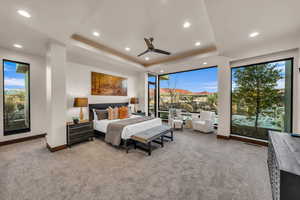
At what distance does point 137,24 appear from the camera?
9.45 ft

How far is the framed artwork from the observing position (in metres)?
4.77

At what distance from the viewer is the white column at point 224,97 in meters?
4.15

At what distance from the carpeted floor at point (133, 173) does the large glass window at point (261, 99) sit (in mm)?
845

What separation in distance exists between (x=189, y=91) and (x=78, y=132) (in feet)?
17.2

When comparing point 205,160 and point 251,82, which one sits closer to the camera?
point 205,160

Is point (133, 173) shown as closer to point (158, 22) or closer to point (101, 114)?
point (101, 114)

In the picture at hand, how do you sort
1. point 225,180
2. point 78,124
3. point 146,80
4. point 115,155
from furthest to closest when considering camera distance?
1. point 146,80
2. point 78,124
3. point 115,155
4. point 225,180

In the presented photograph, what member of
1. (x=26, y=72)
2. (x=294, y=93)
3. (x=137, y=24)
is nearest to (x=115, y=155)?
(x=137, y=24)

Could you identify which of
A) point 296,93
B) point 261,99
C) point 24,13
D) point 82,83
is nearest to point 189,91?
point 261,99

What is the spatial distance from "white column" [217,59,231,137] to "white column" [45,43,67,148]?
16.4 feet

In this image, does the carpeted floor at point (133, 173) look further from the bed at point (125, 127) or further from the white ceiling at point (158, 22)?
the white ceiling at point (158, 22)

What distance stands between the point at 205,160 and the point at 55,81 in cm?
417

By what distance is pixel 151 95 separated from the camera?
282 inches

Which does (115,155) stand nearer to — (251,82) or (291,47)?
(251,82)
